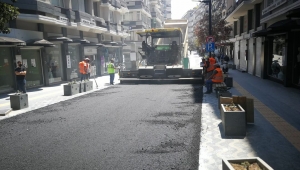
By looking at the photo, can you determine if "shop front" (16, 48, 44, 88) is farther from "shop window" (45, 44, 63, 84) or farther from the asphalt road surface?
the asphalt road surface

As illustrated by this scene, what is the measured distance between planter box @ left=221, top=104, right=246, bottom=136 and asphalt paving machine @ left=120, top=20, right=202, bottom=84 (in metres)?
10.4

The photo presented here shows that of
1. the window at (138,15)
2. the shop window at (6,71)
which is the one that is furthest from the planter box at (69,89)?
the window at (138,15)

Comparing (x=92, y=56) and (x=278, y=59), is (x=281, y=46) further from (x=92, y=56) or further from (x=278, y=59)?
(x=92, y=56)

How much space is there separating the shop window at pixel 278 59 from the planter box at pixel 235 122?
9.55m

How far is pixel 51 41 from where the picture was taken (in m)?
18.5

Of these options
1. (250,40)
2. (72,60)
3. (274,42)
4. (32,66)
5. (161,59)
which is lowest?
(32,66)

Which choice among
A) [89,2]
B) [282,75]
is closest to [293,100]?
[282,75]

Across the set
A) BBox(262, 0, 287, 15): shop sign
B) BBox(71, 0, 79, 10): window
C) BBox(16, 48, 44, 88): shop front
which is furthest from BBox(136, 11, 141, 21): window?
BBox(262, 0, 287, 15): shop sign

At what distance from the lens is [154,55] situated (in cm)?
1884

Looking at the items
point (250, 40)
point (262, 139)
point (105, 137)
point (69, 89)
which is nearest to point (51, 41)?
point (69, 89)

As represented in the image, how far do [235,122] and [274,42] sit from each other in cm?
1231

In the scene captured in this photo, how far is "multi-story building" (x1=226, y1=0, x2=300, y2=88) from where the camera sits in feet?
39.7

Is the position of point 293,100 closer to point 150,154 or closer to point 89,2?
point 150,154

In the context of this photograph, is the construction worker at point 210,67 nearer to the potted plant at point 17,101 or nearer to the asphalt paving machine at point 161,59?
the asphalt paving machine at point 161,59
